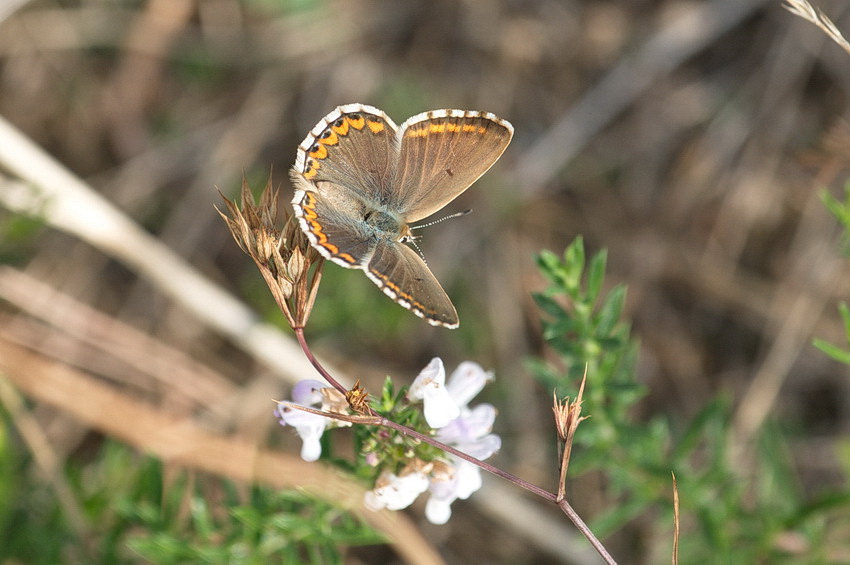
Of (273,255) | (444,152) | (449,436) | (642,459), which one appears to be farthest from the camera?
(642,459)

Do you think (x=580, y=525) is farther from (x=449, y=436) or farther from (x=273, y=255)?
(x=273, y=255)

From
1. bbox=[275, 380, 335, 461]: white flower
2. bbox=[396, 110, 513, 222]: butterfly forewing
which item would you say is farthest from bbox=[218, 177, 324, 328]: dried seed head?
bbox=[396, 110, 513, 222]: butterfly forewing

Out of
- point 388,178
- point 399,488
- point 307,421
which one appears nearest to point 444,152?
point 388,178

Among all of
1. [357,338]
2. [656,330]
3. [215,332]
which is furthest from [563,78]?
[215,332]

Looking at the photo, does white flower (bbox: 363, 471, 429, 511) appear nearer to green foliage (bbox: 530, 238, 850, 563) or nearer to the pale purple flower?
the pale purple flower

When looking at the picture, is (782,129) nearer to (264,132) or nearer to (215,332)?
(264,132)

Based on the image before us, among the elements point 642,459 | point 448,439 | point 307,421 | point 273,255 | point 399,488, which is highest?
point 273,255

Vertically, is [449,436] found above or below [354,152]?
below
